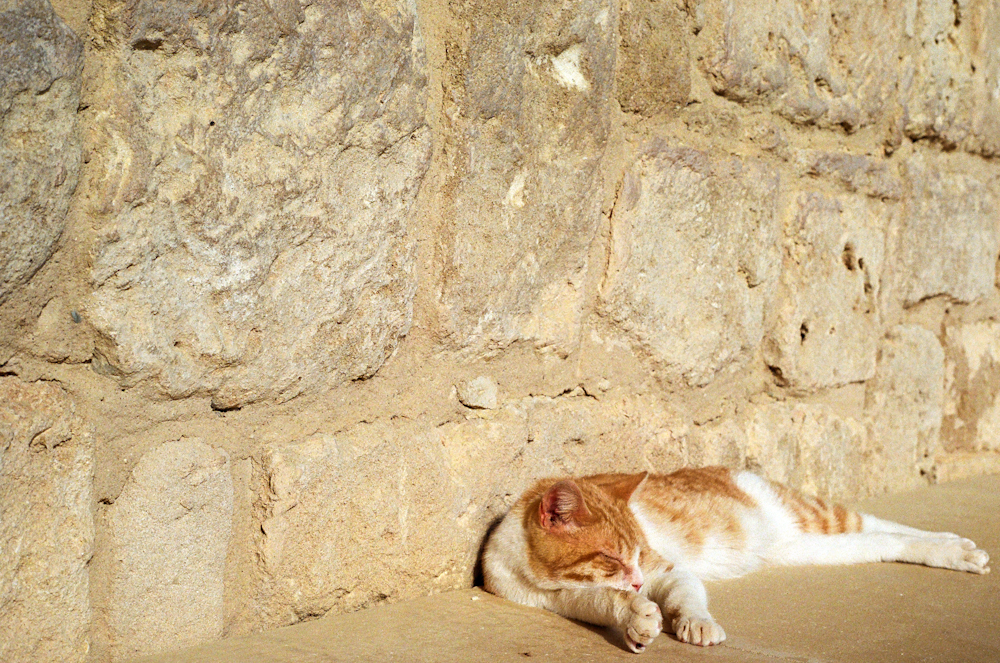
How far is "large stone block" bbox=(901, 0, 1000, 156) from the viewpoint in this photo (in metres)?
3.49

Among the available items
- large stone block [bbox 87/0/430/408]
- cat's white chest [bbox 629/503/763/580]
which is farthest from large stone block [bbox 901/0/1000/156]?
large stone block [bbox 87/0/430/408]

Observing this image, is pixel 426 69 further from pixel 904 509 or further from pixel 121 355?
pixel 904 509

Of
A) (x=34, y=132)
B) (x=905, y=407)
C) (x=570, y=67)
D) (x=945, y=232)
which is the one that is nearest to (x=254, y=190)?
(x=34, y=132)

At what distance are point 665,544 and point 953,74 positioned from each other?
88.1 inches

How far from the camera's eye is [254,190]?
75.3 inches

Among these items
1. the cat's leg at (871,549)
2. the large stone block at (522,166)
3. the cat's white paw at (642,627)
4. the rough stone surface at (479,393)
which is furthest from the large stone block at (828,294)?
the cat's white paw at (642,627)

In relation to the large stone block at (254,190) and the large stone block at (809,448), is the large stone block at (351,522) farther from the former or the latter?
the large stone block at (809,448)

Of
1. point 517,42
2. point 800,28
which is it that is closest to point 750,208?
point 800,28

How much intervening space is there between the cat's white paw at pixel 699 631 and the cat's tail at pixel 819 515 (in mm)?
889

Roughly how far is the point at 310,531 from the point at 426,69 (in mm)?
1048

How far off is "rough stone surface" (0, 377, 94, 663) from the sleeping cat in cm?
98

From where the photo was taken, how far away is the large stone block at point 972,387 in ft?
12.7

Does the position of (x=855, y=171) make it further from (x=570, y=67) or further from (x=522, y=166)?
(x=522, y=166)

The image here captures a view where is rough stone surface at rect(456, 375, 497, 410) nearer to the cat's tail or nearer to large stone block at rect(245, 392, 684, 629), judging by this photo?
large stone block at rect(245, 392, 684, 629)
